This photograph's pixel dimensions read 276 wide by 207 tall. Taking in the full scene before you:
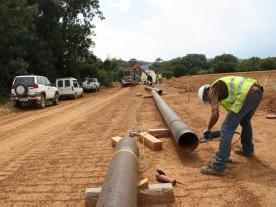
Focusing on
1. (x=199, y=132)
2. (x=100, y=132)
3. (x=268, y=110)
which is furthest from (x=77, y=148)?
(x=268, y=110)

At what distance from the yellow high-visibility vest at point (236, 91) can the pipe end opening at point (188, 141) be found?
1.31 meters

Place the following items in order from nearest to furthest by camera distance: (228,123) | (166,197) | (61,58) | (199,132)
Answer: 1. (166,197)
2. (228,123)
3. (199,132)
4. (61,58)

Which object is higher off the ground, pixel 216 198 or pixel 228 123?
pixel 228 123

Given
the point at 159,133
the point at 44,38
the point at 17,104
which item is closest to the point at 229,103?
the point at 159,133

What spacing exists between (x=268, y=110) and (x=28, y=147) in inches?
329

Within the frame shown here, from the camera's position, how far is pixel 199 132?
10.9m

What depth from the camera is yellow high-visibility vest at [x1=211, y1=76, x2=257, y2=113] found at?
682 centimetres

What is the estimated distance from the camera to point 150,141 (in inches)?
354

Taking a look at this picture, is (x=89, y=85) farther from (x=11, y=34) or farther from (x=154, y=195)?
(x=154, y=195)

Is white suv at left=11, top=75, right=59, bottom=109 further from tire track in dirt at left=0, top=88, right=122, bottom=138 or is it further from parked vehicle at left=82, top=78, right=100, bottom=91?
parked vehicle at left=82, top=78, right=100, bottom=91

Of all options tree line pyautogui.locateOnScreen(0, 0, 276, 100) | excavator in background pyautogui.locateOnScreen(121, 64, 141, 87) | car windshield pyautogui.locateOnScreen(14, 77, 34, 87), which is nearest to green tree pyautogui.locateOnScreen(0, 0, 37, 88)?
tree line pyautogui.locateOnScreen(0, 0, 276, 100)

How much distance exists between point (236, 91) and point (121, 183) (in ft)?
9.23

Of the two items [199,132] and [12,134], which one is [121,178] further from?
[12,134]

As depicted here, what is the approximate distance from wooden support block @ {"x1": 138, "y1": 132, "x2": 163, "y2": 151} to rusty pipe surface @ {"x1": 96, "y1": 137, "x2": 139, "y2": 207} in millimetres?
2045
